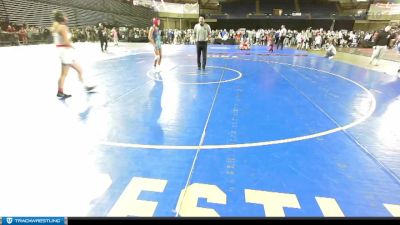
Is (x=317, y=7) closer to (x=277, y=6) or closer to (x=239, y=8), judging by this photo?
(x=277, y=6)

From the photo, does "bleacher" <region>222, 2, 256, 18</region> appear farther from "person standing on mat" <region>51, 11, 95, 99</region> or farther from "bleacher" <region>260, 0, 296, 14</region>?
"person standing on mat" <region>51, 11, 95, 99</region>

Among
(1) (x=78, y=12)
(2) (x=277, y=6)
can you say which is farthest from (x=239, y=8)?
(1) (x=78, y=12)

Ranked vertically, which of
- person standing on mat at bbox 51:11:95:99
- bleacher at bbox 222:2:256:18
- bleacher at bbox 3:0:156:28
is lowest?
person standing on mat at bbox 51:11:95:99

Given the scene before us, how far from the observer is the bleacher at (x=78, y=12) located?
2111 cm

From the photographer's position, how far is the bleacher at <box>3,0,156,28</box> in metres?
21.1

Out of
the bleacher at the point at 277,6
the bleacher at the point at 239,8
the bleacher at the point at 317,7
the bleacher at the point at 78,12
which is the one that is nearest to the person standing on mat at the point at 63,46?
the bleacher at the point at 78,12

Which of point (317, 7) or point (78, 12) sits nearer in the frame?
point (78, 12)

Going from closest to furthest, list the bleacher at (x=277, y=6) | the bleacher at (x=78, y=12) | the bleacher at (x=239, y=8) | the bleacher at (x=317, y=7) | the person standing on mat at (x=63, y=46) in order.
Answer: the person standing on mat at (x=63, y=46) → the bleacher at (x=78, y=12) → the bleacher at (x=317, y=7) → the bleacher at (x=277, y=6) → the bleacher at (x=239, y=8)

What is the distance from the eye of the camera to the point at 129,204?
2.79 metres

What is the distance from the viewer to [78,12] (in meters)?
26.5

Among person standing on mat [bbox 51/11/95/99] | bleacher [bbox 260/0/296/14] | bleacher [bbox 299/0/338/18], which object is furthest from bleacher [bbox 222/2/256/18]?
person standing on mat [bbox 51/11/95/99]

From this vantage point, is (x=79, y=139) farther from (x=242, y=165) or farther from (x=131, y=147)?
(x=242, y=165)

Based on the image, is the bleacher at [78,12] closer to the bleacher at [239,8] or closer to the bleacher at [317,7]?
the bleacher at [239,8]

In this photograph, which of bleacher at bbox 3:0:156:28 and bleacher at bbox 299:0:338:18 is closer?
bleacher at bbox 3:0:156:28
